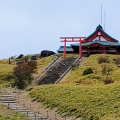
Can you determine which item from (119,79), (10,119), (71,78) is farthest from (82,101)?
(71,78)

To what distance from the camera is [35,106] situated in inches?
1270

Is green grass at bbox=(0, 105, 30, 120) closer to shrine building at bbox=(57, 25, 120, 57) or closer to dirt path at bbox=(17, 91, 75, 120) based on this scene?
dirt path at bbox=(17, 91, 75, 120)

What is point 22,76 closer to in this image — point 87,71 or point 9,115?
point 87,71

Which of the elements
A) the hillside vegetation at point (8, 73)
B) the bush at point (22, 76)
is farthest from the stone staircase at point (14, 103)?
the hillside vegetation at point (8, 73)

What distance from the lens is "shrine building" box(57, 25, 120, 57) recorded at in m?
60.5

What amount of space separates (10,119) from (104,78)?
1512cm

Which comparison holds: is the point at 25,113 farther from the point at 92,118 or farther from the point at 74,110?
the point at 92,118

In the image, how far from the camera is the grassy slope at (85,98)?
27172 millimetres

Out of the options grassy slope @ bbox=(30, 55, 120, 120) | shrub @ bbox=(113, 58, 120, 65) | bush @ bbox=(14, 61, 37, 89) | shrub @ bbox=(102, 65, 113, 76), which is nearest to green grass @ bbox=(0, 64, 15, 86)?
bush @ bbox=(14, 61, 37, 89)

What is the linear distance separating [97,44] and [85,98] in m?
30.5

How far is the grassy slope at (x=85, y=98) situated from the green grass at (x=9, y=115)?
304 cm

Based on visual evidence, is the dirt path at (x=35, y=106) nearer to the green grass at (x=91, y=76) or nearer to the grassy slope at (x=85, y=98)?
the grassy slope at (x=85, y=98)

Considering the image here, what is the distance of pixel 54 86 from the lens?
36656mm

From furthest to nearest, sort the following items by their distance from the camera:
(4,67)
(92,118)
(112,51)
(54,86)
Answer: (112,51), (4,67), (54,86), (92,118)
